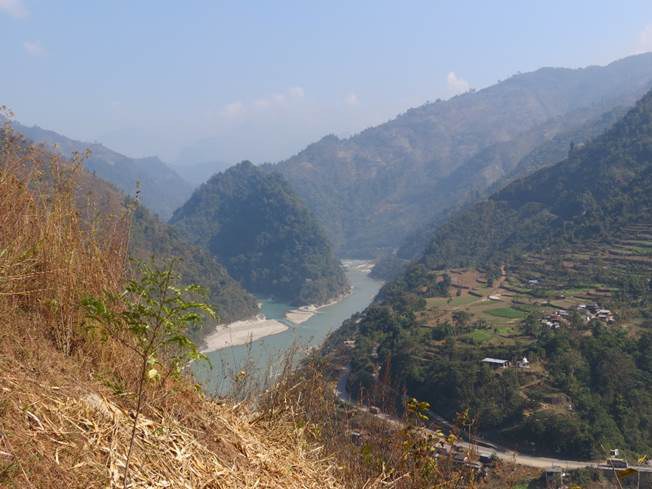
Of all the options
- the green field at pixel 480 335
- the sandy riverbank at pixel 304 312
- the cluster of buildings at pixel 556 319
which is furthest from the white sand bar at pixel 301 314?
the cluster of buildings at pixel 556 319

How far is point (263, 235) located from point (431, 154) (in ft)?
213

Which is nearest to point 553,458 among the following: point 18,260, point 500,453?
point 500,453

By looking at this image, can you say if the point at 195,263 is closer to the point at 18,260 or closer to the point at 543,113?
the point at 18,260

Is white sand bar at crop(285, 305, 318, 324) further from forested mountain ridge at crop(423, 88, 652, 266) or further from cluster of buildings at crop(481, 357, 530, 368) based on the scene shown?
cluster of buildings at crop(481, 357, 530, 368)

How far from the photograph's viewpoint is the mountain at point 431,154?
251 feet

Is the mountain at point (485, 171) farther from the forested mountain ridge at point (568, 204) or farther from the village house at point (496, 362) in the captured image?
the village house at point (496, 362)

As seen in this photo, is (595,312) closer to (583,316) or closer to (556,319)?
(583,316)

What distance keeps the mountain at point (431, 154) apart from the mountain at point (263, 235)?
1263 centimetres

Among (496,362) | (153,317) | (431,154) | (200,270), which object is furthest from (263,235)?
(431,154)

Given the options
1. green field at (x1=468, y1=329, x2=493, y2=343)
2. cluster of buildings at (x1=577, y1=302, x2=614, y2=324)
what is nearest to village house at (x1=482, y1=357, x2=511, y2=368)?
green field at (x1=468, y1=329, x2=493, y2=343)

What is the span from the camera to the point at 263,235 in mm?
52406

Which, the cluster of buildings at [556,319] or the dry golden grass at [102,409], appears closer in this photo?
the dry golden grass at [102,409]

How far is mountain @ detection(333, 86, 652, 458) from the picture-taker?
1245cm

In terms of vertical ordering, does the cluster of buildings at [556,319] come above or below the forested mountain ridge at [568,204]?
below
